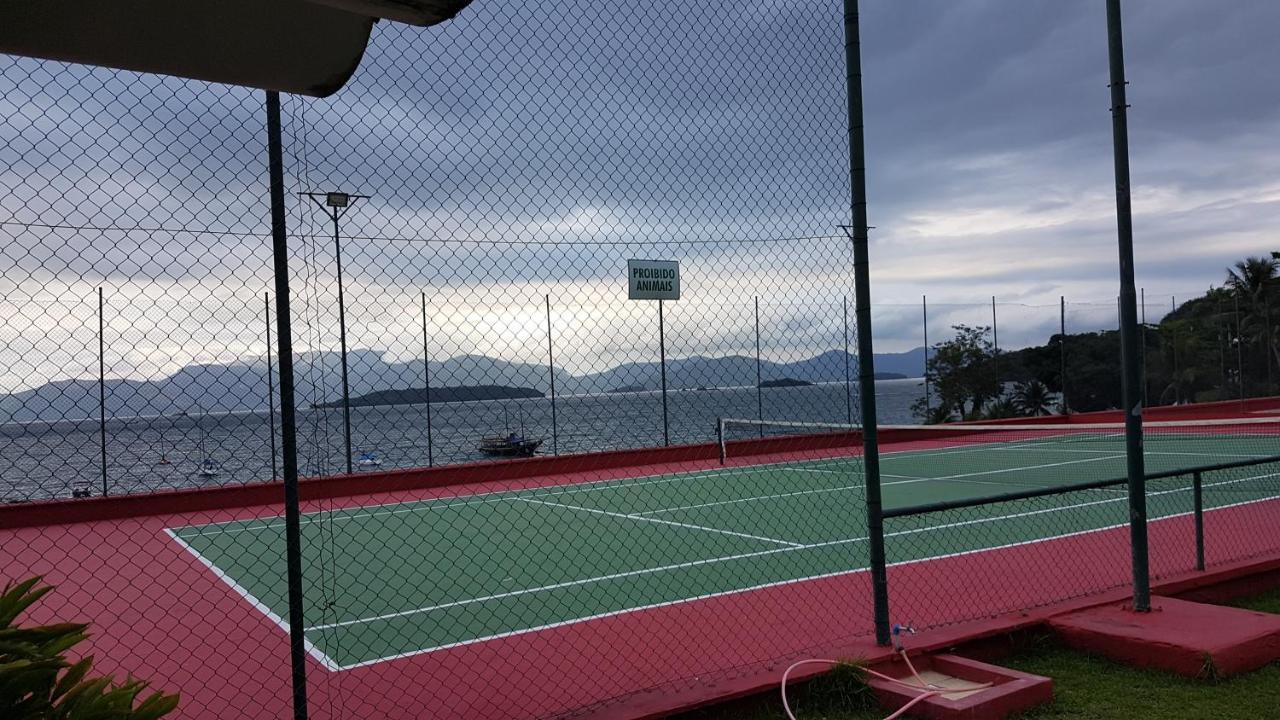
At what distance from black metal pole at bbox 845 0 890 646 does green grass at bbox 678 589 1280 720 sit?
1.99 ft

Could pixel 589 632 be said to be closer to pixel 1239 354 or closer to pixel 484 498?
pixel 484 498

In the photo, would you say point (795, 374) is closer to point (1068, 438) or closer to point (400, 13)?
point (400, 13)

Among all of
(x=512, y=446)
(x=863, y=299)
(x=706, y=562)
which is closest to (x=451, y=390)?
(x=863, y=299)

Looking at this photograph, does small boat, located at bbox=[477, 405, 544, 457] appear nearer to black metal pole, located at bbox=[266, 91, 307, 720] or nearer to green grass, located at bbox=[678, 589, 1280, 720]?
green grass, located at bbox=[678, 589, 1280, 720]

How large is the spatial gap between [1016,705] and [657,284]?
2848 millimetres

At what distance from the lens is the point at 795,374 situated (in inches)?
249

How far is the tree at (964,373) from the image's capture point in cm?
3070

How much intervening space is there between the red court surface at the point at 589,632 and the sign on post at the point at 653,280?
6.86 ft

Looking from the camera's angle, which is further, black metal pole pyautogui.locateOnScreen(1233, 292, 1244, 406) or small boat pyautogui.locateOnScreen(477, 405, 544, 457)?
black metal pole pyautogui.locateOnScreen(1233, 292, 1244, 406)

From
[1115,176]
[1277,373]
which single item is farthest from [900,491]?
[1277,373]

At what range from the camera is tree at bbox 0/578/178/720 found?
2.55 meters

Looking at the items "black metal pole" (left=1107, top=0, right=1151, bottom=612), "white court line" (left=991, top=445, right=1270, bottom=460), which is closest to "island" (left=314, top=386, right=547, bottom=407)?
"black metal pole" (left=1107, top=0, right=1151, bottom=612)

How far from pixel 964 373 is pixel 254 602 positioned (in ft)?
85.0

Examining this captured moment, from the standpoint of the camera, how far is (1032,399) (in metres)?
31.0
